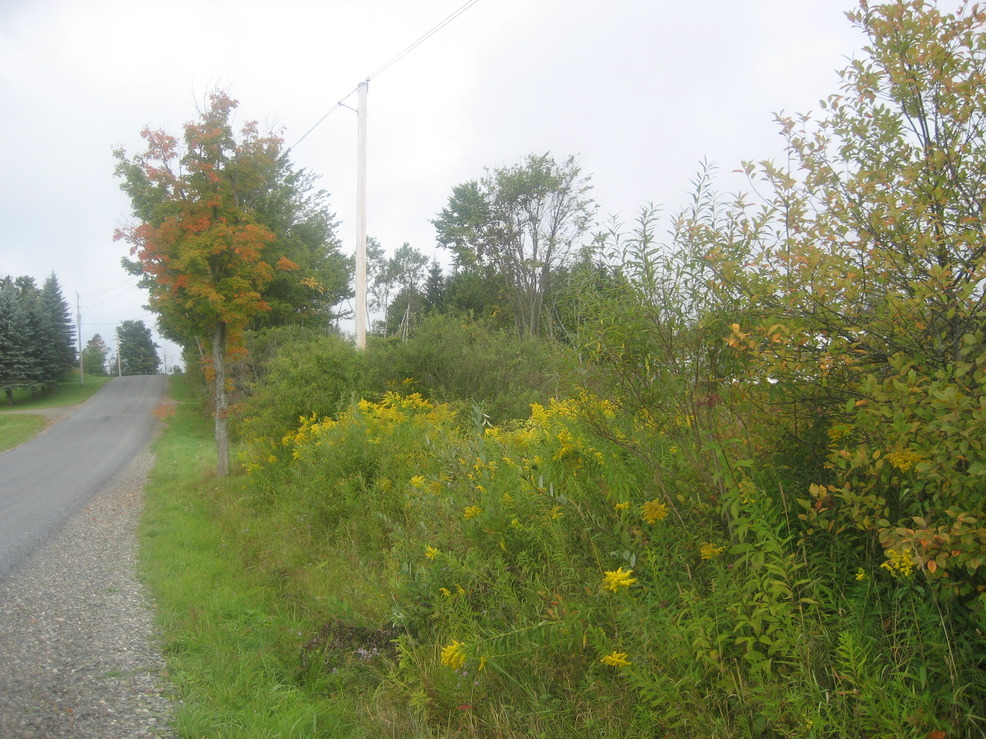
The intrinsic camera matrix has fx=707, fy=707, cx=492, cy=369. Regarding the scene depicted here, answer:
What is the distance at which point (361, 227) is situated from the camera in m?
14.3

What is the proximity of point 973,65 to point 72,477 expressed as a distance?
57.7 ft

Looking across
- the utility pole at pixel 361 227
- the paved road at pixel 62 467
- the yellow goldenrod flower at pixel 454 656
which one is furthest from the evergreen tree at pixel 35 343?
the yellow goldenrod flower at pixel 454 656

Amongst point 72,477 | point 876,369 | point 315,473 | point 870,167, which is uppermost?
point 870,167

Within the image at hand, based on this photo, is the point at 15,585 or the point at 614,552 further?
the point at 15,585

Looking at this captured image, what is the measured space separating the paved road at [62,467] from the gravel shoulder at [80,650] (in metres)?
0.77

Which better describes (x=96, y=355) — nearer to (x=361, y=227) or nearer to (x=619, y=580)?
(x=361, y=227)

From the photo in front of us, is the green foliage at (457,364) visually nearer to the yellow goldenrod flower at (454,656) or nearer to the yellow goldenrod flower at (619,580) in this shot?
the yellow goldenrod flower at (454,656)

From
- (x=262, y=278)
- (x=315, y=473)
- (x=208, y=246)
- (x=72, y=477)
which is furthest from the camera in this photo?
(x=72, y=477)

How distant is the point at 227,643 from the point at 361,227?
33.8 ft

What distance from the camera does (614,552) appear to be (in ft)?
11.6

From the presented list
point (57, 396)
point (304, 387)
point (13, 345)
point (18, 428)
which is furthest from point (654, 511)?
point (57, 396)

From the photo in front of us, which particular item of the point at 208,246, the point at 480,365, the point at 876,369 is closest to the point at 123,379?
the point at 208,246

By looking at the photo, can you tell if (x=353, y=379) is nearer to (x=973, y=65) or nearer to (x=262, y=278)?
(x=262, y=278)

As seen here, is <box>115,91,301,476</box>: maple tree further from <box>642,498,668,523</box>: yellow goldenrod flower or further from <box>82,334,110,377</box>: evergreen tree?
<box>82,334,110,377</box>: evergreen tree
